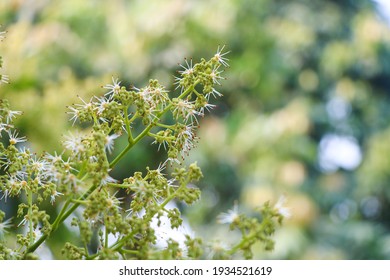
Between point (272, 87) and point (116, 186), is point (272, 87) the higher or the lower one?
the higher one

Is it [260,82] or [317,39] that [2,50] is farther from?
[317,39]

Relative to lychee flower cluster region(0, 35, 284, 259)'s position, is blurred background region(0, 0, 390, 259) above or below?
above

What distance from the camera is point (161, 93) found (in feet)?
1.70

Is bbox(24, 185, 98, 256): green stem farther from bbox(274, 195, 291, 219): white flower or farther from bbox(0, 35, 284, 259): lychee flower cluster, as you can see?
bbox(274, 195, 291, 219): white flower

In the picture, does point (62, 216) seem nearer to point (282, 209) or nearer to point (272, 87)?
point (282, 209)

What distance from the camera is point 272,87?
5531 millimetres

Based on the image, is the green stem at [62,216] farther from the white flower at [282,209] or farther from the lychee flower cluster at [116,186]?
the white flower at [282,209]

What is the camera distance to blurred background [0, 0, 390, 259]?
4.64 metres

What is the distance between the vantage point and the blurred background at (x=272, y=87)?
4.64 m

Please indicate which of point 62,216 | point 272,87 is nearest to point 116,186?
point 62,216

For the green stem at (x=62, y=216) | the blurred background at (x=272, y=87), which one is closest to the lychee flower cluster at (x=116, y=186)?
the green stem at (x=62, y=216)

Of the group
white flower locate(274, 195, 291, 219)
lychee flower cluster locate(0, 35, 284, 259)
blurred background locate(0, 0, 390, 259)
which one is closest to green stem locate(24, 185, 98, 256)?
lychee flower cluster locate(0, 35, 284, 259)

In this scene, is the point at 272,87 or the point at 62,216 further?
the point at 272,87

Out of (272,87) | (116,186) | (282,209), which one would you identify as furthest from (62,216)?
(272,87)
